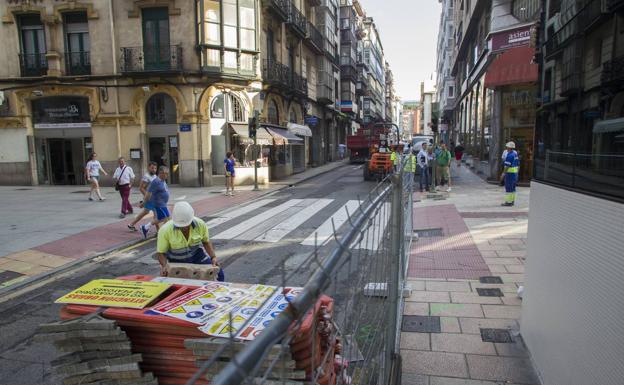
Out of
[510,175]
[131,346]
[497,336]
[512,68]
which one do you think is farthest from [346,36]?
[131,346]

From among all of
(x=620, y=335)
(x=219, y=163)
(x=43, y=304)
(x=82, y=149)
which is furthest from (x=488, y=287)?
(x=82, y=149)

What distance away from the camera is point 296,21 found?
28.0m

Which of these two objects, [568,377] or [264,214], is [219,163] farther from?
[568,377]

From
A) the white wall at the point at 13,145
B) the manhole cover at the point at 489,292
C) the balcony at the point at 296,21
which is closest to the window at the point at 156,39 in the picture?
the white wall at the point at 13,145

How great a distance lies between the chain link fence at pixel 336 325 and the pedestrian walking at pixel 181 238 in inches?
90.2

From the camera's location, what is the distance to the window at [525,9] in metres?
16.2

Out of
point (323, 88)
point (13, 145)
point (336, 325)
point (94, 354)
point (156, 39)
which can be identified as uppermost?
point (156, 39)

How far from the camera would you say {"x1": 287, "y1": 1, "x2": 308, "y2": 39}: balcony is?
26.8m

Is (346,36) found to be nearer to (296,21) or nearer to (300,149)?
(296,21)

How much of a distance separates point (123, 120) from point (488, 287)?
1984 cm

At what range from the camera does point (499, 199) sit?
1366 cm

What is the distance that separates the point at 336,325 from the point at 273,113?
24.0m

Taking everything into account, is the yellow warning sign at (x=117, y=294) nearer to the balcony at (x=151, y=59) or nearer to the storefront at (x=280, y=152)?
the balcony at (x=151, y=59)

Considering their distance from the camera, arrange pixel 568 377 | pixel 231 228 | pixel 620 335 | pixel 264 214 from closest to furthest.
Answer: pixel 620 335 → pixel 568 377 → pixel 231 228 → pixel 264 214
